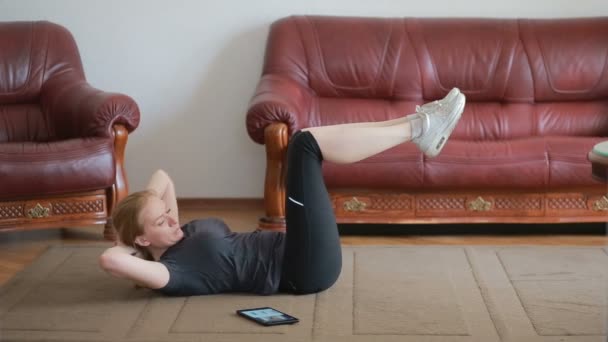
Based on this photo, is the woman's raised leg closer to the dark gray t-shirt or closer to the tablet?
the dark gray t-shirt

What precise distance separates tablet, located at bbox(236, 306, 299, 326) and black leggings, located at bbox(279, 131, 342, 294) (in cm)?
20

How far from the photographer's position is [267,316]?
3051 millimetres

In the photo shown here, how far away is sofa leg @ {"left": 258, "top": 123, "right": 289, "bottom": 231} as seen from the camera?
162 inches

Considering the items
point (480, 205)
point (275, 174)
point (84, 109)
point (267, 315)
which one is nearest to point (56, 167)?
point (84, 109)

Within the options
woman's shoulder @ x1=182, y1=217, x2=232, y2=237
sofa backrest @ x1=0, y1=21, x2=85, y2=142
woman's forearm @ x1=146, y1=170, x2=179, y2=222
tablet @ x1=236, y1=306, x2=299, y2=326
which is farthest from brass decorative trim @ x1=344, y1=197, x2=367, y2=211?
sofa backrest @ x1=0, y1=21, x2=85, y2=142

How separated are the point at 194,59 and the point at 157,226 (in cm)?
202

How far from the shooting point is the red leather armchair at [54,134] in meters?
4.05

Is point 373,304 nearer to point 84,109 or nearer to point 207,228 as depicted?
point 207,228

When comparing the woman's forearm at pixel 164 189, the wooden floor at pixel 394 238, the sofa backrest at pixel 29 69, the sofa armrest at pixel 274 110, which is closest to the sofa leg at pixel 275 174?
the sofa armrest at pixel 274 110

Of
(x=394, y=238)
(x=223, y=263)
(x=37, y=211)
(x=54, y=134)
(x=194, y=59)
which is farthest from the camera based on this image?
(x=194, y=59)

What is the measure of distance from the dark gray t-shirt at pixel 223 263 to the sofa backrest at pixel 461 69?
1461mm

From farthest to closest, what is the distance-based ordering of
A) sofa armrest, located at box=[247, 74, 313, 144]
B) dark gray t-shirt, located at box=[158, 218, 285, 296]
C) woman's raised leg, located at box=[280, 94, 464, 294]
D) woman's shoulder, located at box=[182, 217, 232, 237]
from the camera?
sofa armrest, located at box=[247, 74, 313, 144]
woman's shoulder, located at box=[182, 217, 232, 237]
dark gray t-shirt, located at box=[158, 218, 285, 296]
woman's raised leg, located at box=[280, 94, 464, 294]

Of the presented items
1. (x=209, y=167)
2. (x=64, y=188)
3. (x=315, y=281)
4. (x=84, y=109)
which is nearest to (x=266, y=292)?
(x=315, y=281)

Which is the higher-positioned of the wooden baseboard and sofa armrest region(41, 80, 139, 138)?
sofa armrest region(41, 80, 139, 138)
